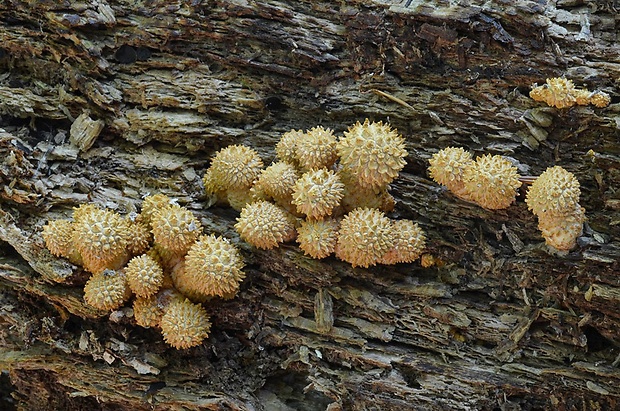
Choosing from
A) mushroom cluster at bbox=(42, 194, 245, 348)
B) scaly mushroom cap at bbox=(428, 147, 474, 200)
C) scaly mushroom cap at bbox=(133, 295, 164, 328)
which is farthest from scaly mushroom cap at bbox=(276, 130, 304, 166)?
scaly mushroom cap at bbox=(133, 295, 164, 328)

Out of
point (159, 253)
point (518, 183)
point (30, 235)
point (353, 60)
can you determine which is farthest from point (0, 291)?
point (518, 183)

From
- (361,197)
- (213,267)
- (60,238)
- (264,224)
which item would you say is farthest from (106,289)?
(361,197)

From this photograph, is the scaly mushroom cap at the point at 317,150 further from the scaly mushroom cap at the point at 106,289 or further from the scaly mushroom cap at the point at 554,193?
the scaly mushroom cap at the point at 106,289

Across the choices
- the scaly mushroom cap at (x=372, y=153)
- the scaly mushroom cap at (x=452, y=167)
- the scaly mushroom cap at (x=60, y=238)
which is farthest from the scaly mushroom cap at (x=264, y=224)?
the scaly mushroom cap at (x=60, y=238)

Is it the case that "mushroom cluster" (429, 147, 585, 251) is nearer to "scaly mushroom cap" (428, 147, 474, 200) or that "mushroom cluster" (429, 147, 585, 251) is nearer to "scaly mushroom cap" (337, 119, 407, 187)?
"scaly mushroom cap" (428, 147, 474, 200)

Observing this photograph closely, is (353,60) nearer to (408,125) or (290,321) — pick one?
(408,125)

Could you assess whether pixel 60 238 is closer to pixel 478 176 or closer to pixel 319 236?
pixel 319 236
